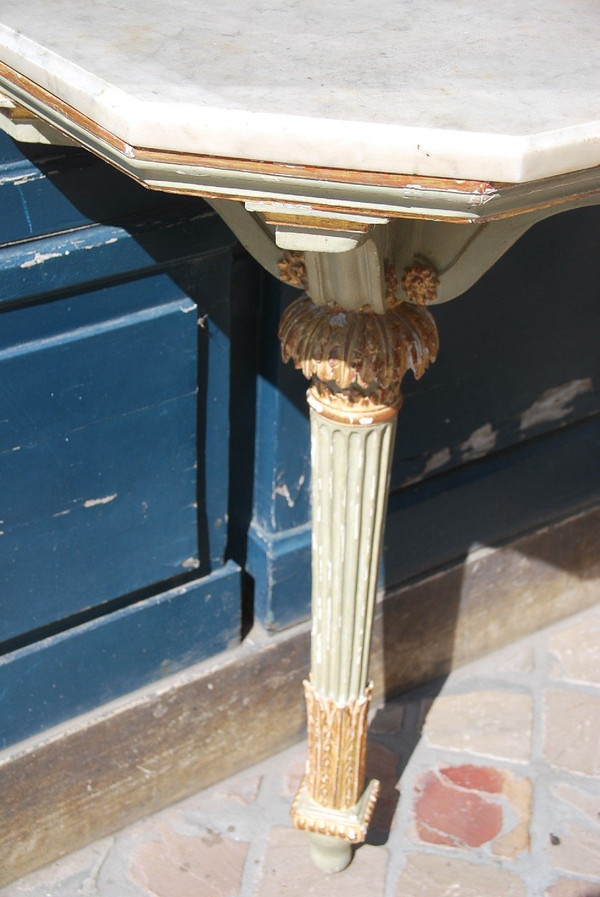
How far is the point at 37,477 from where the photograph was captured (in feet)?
7.09

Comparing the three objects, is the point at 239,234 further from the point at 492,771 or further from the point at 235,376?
the point at 492,771

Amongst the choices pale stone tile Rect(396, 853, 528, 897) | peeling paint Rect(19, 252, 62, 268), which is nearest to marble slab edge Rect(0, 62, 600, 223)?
peeling paint Rect(19, 252, 62, 268)

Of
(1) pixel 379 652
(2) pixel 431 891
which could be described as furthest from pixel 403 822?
(1) pixel 379 652

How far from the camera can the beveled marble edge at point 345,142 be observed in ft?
3.84

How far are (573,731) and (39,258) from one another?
1.79 m

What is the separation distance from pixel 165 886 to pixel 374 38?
5.98 ft

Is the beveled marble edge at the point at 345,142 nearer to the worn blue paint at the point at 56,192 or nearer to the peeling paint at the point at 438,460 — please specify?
the worn blue paint at the point at 56,192

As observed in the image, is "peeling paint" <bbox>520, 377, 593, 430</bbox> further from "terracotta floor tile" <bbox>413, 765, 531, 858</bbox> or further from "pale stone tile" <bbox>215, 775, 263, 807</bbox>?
"pale stone tile" <bbox>215, 775, 263, 807</bbox>

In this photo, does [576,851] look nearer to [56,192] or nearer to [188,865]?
[188,865]

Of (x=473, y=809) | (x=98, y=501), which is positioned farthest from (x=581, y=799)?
(x=98, y=501)

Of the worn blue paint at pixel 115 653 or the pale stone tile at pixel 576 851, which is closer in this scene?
the worn blue paint at pixel 115 653

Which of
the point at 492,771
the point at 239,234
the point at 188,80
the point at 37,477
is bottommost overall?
the point at 492,771

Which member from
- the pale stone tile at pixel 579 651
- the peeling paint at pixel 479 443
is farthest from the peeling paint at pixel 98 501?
the pale stone tile at pixel 579 651

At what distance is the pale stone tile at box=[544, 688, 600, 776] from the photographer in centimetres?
282
